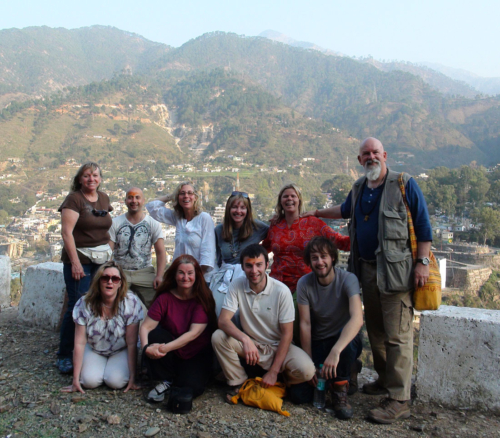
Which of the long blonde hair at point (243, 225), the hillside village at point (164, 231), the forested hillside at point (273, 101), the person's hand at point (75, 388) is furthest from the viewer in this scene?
the forested hillside at point (273, 101)

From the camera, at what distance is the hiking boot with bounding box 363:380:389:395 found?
2744 mm

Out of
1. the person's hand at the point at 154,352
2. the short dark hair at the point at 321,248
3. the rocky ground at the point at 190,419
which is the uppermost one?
the short dark hair at the point at 321,248

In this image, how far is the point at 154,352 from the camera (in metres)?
2.48

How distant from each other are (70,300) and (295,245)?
1.58 meters

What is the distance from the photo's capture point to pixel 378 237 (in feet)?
8.14

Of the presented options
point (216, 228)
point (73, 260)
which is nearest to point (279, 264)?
point (216, 228)

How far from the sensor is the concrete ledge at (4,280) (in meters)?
4.29

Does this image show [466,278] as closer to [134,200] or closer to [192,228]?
[192,228]

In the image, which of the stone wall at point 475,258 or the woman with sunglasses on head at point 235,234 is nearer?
the woman with sunglasses on head at point 235,234

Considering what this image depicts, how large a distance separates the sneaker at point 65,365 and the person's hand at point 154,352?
73 cm

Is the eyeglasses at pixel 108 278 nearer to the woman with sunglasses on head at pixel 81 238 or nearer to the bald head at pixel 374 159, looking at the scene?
the woman with sunglasses on head at pixel 81 238

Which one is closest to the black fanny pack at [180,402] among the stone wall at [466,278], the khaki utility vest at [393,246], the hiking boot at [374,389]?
the hiking boot at [374,389]

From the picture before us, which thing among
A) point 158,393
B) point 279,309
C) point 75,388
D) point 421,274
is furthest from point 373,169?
point 75,388

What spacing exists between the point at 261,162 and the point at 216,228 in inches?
2303
